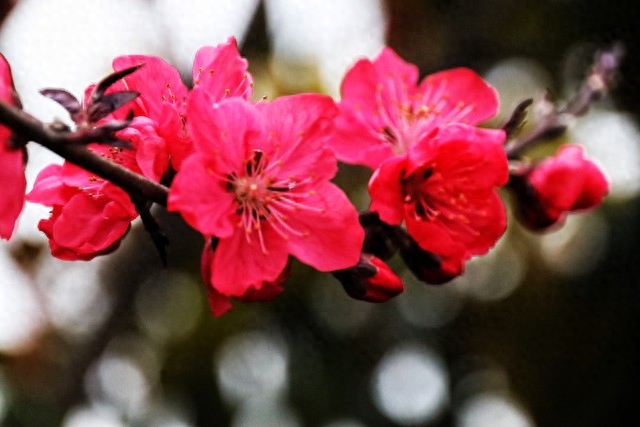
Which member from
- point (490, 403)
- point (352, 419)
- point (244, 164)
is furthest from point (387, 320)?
point (244, 164)

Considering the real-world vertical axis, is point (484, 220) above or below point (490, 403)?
above

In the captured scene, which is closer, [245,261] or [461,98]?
Answer: [245,261]

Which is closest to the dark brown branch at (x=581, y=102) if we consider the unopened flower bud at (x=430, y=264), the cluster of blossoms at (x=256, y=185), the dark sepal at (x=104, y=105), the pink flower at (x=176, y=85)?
the cluster of blossoms at (x=256, y=185)

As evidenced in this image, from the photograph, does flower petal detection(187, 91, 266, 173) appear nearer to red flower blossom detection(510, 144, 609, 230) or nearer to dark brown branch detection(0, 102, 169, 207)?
dark brown branch detection(0, 102, 169, 207)

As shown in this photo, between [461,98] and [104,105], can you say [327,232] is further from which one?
[461,98]

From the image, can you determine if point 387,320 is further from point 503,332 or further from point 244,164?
point 244,164

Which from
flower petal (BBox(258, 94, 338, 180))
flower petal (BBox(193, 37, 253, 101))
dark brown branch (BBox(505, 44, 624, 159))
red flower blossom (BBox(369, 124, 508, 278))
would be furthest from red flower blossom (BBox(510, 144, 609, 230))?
flower petal (BBox(193, 37, 253, 101))

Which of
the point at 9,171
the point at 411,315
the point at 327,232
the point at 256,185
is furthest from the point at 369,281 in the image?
the point at 411,315
